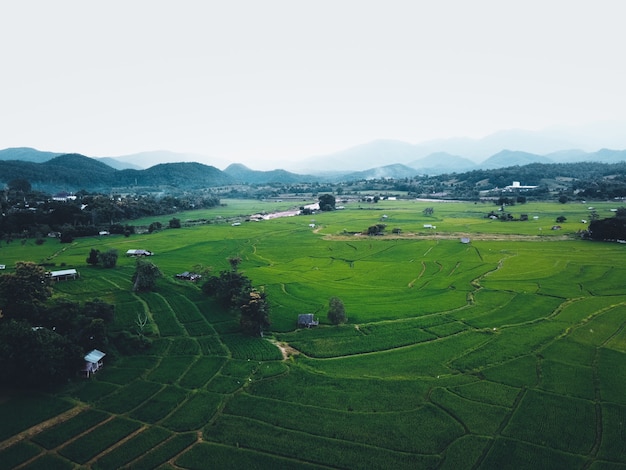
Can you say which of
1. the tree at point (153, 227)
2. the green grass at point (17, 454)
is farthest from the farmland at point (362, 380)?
the tree at point (153, 227)

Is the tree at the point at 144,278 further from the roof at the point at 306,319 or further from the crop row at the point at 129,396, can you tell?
the crop row at the point at 129,396

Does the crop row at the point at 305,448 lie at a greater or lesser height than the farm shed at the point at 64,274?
lesser

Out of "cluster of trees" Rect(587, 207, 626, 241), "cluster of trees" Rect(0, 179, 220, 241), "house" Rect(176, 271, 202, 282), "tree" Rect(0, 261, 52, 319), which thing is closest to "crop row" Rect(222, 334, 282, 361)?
"tree" Rect(0, 261, 52, 319)

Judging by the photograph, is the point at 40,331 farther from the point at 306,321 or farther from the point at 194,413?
the point at 306,321

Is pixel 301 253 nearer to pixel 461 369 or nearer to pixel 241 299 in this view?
Result: pixel 241 299

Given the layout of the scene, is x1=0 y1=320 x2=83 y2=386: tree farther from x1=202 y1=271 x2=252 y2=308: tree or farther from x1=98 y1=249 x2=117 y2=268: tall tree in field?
x1=98 y1=249 x2=117 y2=268: tall tree in field
